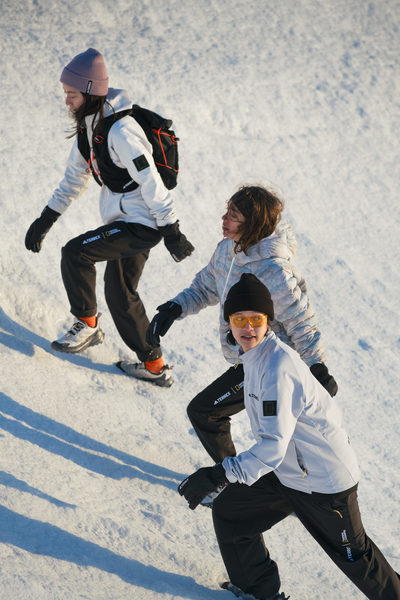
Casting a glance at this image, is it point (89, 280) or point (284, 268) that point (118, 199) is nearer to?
point (89, 280)

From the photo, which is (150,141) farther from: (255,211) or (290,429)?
(290,429)

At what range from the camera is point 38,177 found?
6.76 meters

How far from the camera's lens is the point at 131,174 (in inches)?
173

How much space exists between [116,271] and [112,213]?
44cm

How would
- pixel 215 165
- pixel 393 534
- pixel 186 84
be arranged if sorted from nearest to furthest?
pixel 393 534
pixel 215 165
pixel 186 84

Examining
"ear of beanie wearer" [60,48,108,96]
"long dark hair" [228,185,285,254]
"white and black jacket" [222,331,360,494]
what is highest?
"ear of beanie wearer" [60,48,108,96]

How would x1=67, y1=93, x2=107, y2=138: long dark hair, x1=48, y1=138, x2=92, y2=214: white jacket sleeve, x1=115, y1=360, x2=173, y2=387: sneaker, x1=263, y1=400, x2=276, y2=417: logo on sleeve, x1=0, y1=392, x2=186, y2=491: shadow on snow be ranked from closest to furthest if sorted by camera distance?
1. x1=263, y1=400, x2=276, y2=417: logo on sleeve
2. x1=0, y1=392, x2=186, y2=491: shadow on snow
3. x1=67, y1=93, x2=107, y2=138: long dark hair
4. x1=48, y1=138, x2=92, y2=214: white jacket sleeve
5. x1=115, y1=360, x2=173, y2=387: sneaker

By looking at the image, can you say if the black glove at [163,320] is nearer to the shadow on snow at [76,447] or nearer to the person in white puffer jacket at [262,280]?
the person in white puffer jacket at [262,280]

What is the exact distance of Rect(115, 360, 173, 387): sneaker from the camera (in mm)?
5264

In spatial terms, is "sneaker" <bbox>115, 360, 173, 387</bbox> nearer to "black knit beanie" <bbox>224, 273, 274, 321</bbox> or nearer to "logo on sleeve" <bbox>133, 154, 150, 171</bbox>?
"logo on sleeve" <bbox>133, 154, 150, 171</bbox>

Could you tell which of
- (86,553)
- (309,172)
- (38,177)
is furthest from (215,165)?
(86,553)

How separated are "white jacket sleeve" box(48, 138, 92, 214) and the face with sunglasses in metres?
2.41

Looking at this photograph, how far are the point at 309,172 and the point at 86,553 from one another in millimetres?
6029

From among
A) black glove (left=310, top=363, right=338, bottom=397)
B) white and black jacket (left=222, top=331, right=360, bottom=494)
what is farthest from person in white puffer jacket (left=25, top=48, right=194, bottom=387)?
white and black jacket (left=222, top=331, right=360, bottom=494)
